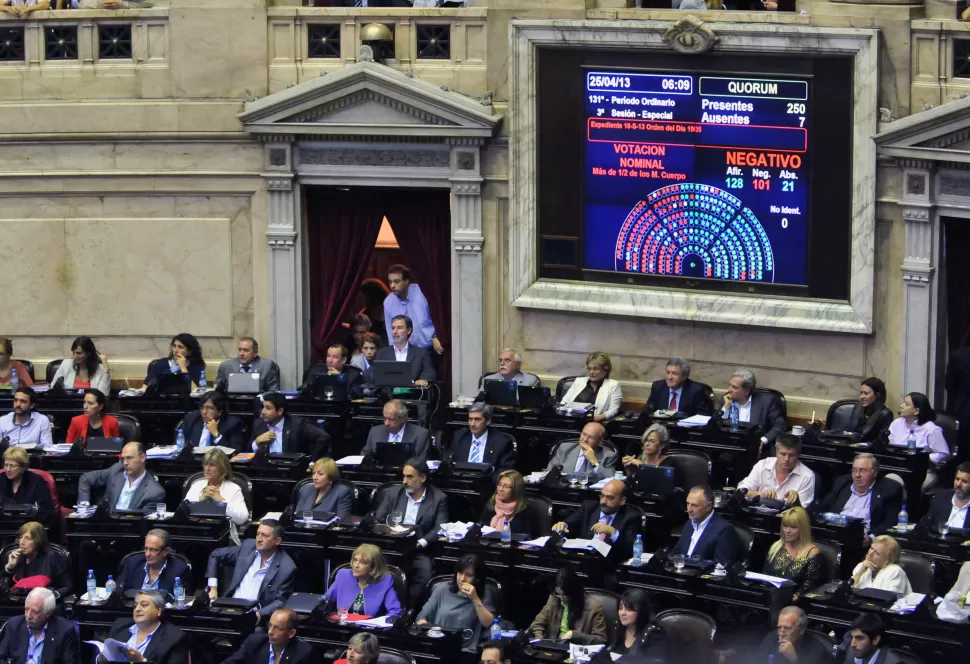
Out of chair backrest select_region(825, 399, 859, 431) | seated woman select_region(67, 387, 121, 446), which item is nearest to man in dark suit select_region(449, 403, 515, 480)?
chair backrest select_region(825, 399, 859, 431)

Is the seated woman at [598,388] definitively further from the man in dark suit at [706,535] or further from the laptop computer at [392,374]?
the man in dark suit at [706,535]

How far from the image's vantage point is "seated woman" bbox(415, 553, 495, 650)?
15086 mm

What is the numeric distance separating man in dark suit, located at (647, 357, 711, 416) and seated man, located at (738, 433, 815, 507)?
A: 1873mm

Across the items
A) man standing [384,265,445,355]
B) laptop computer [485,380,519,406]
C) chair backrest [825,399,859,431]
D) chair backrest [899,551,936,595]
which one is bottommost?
chair backrest [899,551,936,595]

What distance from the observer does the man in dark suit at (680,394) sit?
1859 cm

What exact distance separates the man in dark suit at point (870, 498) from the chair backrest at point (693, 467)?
4.11ft

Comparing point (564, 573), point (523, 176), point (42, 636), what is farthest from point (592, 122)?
point (42, 636)

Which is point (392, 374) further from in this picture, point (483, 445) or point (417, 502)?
point (417, 502)

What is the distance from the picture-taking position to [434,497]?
655 inches

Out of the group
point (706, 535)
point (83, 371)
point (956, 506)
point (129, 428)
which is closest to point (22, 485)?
point (129, 428)

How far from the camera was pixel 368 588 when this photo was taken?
15.4 meters

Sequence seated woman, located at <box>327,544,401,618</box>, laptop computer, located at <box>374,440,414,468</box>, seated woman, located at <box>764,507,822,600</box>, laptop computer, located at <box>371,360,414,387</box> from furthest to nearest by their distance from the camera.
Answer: laptop computer, located at <box>371,360,414,387</box> → laptop computer, located at <box>374,440,414,468</box> → seated woman, located at <box>327,544,401,618</box> → seated woman, located at <box>764,507,822,600</box>

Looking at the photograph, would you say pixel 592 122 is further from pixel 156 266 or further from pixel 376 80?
pixel 156 266

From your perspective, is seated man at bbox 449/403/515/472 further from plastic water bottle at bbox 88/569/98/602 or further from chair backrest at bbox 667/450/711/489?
plastic water bottle at bbox 88/569/98/602
